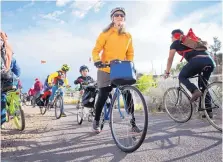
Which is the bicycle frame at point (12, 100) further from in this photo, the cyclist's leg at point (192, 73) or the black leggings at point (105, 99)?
the cyclist's leg at point (192, 73)

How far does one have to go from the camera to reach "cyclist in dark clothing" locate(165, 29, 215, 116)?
16.8ft

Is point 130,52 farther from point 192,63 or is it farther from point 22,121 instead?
point 22,121

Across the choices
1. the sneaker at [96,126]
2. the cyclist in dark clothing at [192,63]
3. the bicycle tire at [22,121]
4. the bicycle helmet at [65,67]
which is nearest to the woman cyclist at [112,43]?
the sneaker at [96,126]

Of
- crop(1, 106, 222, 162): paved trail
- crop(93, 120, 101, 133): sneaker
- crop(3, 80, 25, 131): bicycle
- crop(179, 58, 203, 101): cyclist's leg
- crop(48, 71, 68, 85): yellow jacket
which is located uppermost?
crop(48, 71, 68, 85): yellow jacket

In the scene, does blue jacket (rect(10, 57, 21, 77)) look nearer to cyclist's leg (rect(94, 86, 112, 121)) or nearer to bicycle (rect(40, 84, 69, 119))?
cyclist's leg (rect(94, 86, 112, 121))

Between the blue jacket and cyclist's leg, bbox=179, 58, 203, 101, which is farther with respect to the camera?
the blue jacket

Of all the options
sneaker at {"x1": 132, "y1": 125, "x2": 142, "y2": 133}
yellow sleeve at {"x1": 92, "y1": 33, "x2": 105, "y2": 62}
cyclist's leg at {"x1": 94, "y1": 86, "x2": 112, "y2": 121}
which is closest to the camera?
sneaker at {"x1": 132, "y1": 125, "x2": 142, "y2": 133}

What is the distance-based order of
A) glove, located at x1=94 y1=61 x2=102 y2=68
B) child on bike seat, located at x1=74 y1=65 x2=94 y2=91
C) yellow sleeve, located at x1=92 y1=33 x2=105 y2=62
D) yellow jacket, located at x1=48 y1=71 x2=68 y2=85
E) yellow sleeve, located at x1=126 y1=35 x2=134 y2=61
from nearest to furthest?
glove, located at x1=94 y1=61 x2=102 y2=68 → yellow sleeve, located at x1=92 y1=33 x2=105 y2=62 → yellow sleeve, located at x1=126 y1=35 x2=134 y2=61 → child on bike seat, located at x1=74 y1=65 x2=94 y2=91 → yellow jacket, located at x1=48 y1=71 x2=68 y2=85

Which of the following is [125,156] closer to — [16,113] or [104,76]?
[104,76]

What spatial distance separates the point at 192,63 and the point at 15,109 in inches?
165

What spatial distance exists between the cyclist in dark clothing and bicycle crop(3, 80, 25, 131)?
362cm

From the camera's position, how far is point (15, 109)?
6.31 meters

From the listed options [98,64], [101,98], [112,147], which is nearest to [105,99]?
[101,98]

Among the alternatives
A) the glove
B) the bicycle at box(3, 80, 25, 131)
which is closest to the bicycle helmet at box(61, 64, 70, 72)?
the bicycle at box(3, 80, 25, 131)
